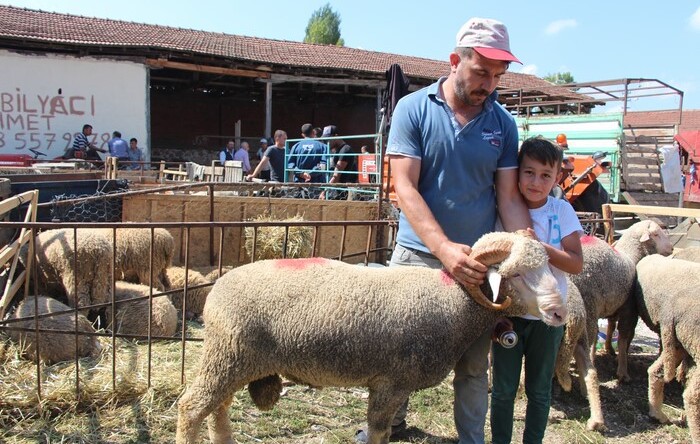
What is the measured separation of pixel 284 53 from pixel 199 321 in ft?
50.0

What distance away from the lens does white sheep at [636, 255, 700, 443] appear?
3.85m

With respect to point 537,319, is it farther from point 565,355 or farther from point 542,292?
point 565,355

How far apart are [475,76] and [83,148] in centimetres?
1377

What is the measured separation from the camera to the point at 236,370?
2793mm

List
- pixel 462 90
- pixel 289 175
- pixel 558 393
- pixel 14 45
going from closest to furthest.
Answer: pixel 462 90, pixel 558 393, pixel 289 175, pixel 14 45

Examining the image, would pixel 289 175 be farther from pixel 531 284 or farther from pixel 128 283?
pixel 531 284

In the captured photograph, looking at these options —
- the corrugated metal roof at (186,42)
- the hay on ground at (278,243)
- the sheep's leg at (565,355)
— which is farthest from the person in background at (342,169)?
the corrugated metal roof at (186,42)

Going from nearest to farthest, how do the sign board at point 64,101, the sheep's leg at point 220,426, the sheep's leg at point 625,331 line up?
the sheep's leg at point 220,426 → the sheep's leg at point 625,331 → the sign board at point 64,101

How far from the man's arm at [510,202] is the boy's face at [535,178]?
0.11 feet

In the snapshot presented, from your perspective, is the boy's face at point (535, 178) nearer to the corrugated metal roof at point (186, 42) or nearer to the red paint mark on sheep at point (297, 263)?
the red paint mark on sheep at point (297, 263)

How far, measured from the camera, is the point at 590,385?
424cm

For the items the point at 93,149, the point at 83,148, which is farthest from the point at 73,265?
the point at 83,148

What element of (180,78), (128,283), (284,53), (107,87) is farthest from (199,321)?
(180,78)

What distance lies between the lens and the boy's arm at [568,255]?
262cm
